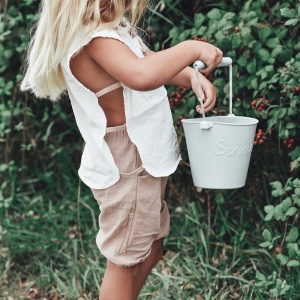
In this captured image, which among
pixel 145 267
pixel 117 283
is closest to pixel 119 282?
pixel 117 283

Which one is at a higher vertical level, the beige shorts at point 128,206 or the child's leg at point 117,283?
the beige shorts at point 128,206

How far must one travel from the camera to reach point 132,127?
6.82ft

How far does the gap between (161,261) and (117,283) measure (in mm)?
937

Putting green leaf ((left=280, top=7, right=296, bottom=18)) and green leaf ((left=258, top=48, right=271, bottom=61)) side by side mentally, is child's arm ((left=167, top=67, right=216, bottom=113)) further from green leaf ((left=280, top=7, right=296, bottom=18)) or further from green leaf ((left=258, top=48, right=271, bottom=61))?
green leaf ((left=258, top=48, right=271, bottom=61))

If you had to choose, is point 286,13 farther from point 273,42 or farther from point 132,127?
point 132,127

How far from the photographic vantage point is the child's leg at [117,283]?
219 cm

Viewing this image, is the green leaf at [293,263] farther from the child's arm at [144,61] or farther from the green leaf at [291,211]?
the child's arm at [144,61]

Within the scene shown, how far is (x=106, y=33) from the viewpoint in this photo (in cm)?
195

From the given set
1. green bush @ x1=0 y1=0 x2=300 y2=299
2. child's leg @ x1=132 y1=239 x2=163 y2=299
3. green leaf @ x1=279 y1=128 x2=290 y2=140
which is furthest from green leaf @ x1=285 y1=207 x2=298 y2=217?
child's leg @ x1=132 y1=239 x2=163 y2=299

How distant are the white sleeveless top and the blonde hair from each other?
40 millimetres

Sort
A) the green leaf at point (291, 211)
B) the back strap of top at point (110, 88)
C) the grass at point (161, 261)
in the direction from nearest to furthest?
the back strap of top at point (110, 88) → the green leaf at point (291, 211) → the grass at point (161, 261)

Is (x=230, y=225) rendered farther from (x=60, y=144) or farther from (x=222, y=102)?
(x=60, y=144)

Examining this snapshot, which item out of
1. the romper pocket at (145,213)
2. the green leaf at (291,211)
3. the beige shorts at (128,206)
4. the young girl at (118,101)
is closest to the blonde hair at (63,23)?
the young girl at (118,101)

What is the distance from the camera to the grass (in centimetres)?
281
